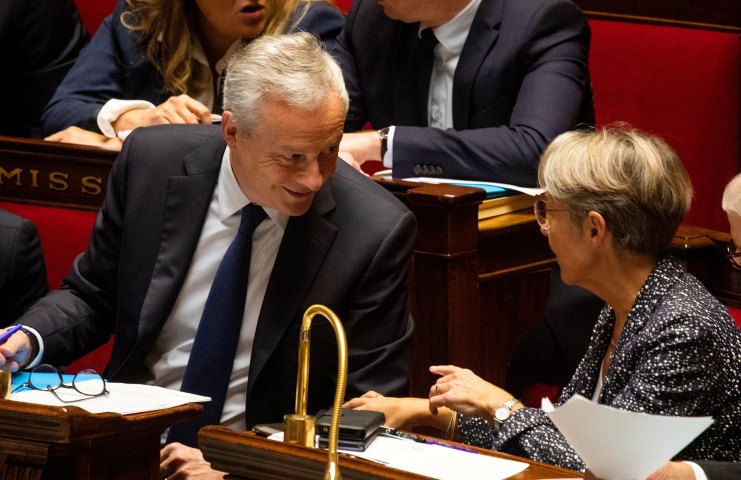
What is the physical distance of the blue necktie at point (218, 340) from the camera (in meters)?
1.90

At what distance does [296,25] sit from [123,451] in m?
1.73

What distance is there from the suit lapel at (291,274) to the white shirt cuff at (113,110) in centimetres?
100

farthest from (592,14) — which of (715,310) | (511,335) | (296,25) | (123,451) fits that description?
(123,451)

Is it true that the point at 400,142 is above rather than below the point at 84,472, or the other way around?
above

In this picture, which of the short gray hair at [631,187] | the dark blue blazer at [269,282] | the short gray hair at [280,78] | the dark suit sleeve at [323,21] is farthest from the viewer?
the dark suit sleeve at [323,21]

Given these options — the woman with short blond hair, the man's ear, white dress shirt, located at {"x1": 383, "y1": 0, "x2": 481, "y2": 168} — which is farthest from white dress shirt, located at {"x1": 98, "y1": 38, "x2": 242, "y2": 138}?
the woman with short blond hair

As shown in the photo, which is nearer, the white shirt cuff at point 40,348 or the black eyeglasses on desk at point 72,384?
the black eyeglasses on desk at point 72,384

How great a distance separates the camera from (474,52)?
8.59ft

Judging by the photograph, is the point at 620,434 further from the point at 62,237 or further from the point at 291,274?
the point at 62,237

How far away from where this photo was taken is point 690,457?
1441 mm

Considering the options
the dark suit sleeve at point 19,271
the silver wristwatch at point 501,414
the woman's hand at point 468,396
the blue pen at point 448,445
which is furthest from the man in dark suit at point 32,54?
the blue pen at point 448,445

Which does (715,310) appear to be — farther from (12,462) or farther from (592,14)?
(592,14)

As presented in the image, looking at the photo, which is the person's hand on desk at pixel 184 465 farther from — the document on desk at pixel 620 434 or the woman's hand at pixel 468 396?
the document on desk at pixel 620 434

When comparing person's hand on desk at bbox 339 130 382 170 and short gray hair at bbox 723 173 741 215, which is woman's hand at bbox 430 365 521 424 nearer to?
short gray hair at bbox 723 173 741 215
